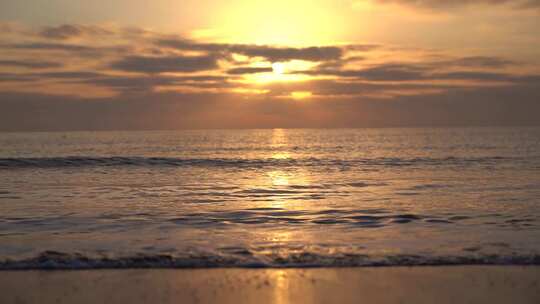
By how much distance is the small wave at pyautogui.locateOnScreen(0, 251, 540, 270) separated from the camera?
8.58 m

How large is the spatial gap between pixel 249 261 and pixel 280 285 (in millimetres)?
1508

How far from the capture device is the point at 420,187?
70.9ft

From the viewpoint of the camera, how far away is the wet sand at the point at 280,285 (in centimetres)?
684

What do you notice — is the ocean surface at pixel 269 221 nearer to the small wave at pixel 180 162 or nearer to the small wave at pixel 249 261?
the small wave at pixel 249 261

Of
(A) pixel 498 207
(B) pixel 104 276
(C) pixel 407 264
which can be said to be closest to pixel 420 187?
(A) pixel 498 207

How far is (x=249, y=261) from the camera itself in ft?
29.1

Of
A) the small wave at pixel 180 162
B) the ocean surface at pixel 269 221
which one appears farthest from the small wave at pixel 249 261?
the small wave at pixel 180 162

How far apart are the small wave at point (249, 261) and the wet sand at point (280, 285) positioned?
294mm

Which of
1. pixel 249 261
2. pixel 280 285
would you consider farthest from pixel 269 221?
pixel 280 285

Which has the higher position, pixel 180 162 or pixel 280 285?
pixel 280 285

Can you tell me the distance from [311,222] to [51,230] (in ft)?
A: 20.6

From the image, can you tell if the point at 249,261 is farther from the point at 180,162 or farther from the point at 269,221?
the point at 180,162

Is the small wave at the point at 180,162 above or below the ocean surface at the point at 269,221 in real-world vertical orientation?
below

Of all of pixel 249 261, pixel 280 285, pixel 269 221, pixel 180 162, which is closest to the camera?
pixel 280 285
